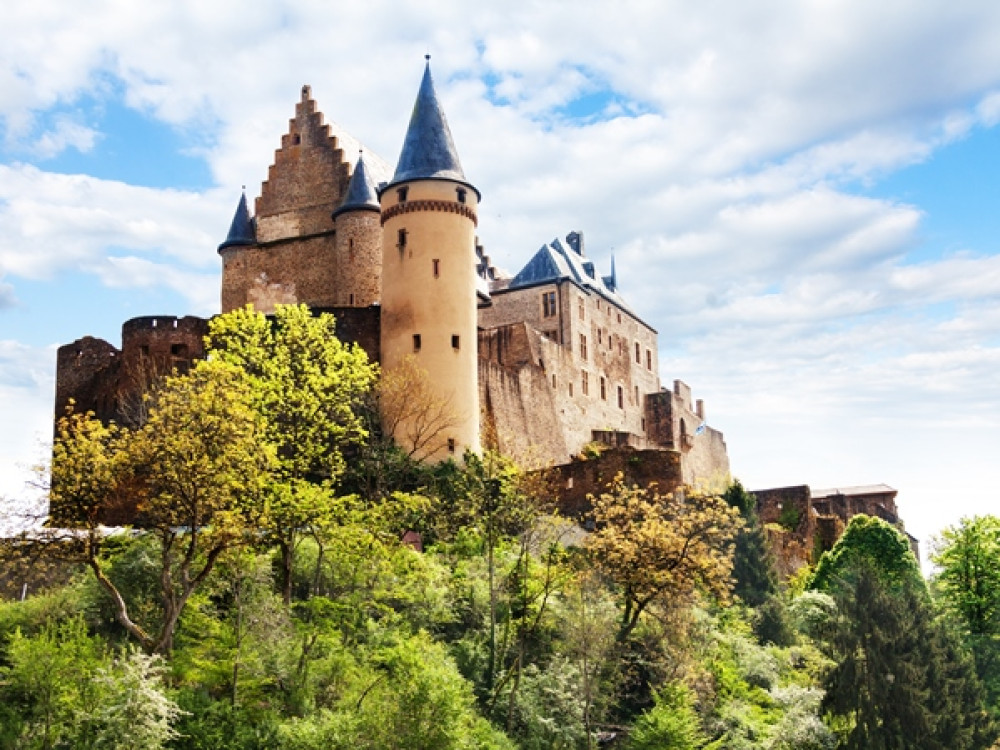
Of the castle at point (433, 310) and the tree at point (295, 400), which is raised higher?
the castle at point (433, 310)

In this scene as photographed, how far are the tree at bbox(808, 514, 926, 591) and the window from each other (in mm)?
22264

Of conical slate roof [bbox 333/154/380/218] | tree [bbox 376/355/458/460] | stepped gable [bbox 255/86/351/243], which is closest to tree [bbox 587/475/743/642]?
tree [bbox 376/355/458/460]

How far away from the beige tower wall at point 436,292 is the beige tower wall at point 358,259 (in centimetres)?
549

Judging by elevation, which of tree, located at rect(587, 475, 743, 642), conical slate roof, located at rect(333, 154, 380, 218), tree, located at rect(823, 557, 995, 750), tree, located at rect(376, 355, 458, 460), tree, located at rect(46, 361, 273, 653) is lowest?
tree, located at rect(823, 557, 995, 750)

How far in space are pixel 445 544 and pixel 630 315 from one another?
1619 inches

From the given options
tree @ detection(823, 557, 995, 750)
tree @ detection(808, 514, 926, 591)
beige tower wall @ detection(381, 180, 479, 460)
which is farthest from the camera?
tree @ detection(808, 514, 926, 591)

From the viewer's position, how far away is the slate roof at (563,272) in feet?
223

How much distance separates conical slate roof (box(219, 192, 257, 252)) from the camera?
55.6 metres

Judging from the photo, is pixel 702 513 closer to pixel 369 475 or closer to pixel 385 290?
pixel 369 475

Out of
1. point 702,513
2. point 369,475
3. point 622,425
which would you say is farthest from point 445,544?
point 622,425

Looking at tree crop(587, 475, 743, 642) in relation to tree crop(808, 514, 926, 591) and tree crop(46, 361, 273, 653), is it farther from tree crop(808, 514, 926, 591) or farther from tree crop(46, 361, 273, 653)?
tree crop(808, 514, 926, 591)

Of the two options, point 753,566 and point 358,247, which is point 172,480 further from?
point 358,247

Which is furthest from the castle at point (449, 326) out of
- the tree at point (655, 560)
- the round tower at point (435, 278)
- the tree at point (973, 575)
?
the tree at point (973, 575)

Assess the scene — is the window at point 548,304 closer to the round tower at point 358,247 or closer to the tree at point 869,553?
the round tower at point 358,247
